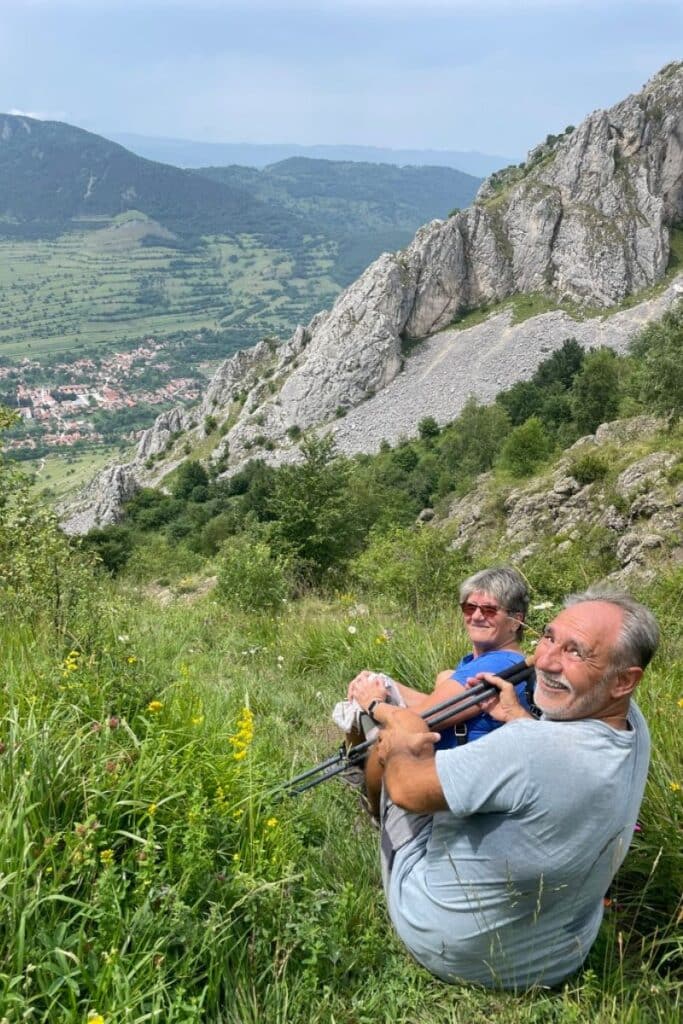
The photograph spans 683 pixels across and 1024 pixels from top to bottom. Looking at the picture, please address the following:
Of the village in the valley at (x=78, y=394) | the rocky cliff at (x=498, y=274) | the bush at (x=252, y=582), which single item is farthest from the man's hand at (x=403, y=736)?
the village in the valley at (x=78, y=394)

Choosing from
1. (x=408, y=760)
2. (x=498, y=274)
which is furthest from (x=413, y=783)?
(x=498, y=274)

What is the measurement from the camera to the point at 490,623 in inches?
130

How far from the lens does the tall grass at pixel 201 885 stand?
5.81 feet

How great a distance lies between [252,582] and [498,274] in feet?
247

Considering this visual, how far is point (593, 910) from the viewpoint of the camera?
2.10 m

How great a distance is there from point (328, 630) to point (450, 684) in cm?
243

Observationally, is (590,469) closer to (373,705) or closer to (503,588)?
(503,588)

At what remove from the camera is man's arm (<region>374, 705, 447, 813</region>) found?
2119 millimetres

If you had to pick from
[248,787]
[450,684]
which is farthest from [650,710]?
[248,787]

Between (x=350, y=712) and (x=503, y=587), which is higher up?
(x=503, y=587)

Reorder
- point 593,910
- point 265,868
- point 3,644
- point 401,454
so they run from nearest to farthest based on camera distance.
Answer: point 593,910, point 265,868, point 3,644, point 401,454

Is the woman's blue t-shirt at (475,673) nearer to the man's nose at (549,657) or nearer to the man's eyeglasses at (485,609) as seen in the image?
the man's eyeglasses at (485,609)

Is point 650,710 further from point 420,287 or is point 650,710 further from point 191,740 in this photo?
point 420,287

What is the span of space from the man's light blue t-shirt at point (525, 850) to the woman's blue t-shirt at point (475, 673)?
1.67ft
